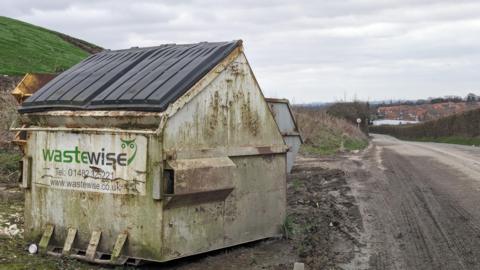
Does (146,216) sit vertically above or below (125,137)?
below

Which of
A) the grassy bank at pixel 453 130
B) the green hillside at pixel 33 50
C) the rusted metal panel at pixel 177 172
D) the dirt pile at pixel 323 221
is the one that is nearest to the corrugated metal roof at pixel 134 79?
Result: the rusted metal panel at pixel 177 172

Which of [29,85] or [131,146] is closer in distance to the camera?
[131,146]

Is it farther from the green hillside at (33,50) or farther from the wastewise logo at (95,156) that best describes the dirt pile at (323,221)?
the green hillside at (33,50)

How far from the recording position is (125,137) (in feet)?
21.4

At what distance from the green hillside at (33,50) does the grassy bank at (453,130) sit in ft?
90.2

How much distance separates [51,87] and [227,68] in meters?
2.56

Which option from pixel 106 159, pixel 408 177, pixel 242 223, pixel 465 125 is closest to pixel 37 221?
pixel 106 159

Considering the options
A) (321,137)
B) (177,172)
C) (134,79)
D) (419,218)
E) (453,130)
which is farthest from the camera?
(453,130)

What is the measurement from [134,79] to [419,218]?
18.8ft

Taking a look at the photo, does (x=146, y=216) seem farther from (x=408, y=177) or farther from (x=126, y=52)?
(x=408, y=177)

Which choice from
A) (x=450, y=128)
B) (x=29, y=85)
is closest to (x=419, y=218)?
(x=29, y=85)

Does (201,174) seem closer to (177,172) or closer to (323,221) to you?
(177,172)

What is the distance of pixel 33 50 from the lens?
31.6 m

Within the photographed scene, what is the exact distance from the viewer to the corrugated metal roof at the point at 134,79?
6.66m
